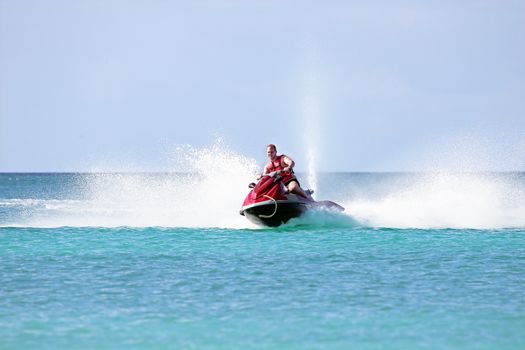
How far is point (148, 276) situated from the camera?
1404 cm

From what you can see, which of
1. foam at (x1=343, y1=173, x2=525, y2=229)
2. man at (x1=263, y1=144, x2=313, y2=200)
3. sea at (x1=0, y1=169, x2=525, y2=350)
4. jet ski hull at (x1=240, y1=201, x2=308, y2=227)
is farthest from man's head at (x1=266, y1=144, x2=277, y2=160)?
foam at (x1=343, y1=173, x2=525, y2=229)

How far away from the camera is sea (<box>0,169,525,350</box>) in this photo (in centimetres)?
985

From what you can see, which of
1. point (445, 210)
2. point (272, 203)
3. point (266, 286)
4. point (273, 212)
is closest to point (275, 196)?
point (272, 203)

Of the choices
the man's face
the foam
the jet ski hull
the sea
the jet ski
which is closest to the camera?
the sea

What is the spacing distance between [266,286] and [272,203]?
8334 millimetres

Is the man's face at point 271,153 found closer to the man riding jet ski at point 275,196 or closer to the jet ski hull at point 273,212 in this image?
the man riding jet ski at point 275,196

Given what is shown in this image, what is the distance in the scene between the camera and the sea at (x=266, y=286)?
985 centimetres

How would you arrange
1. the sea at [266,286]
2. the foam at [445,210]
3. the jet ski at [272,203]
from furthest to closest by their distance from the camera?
1. the foam at [445,210]
2. the jet ski at [272,203]
3. the sea at [266,286]

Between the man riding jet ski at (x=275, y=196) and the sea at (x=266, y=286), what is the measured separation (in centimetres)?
43

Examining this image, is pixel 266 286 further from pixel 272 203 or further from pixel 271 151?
pixel 271 151

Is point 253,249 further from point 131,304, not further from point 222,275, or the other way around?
point 131,304

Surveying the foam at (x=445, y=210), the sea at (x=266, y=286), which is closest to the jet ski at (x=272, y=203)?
the sea at (x=266, y=286)

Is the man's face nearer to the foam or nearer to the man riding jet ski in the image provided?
the man riding jet ski

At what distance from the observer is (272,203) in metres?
21.3
